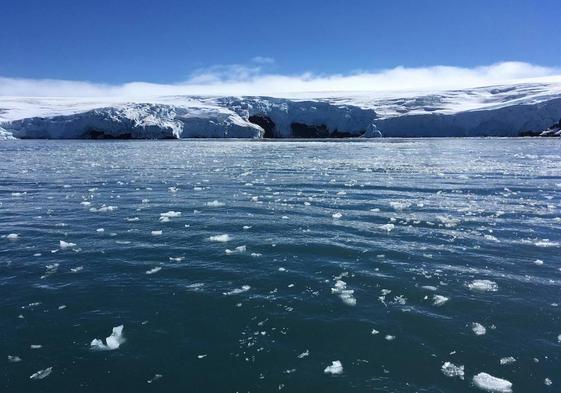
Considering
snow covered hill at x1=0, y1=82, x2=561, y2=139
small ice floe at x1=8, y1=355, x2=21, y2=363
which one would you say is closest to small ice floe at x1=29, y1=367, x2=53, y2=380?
small ice floe at x1=8, y1=355, x2=21, y2=363

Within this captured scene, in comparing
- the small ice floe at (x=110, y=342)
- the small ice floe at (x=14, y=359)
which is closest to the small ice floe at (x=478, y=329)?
the small ice floe at (x=110, y=342)

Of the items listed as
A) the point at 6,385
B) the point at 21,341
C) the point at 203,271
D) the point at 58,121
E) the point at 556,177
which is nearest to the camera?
the point at 6,385

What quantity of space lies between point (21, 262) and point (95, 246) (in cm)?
149

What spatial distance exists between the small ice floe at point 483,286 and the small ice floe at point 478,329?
4.25 ft

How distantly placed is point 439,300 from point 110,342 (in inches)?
185

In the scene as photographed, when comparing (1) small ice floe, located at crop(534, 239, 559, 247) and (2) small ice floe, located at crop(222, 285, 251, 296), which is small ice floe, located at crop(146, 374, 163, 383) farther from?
(1) small ice floe, located at crop(534, 239, 559, 247)

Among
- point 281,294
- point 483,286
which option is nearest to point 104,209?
point 281,294

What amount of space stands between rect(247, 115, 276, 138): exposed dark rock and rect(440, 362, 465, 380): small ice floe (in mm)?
82775

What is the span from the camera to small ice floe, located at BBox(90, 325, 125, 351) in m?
5.98

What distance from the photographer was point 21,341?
617 centimetres

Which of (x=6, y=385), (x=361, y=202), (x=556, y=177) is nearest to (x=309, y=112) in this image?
(x=556, y=177)

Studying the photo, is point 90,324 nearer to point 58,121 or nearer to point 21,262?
point 21,262

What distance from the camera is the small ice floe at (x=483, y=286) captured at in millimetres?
7801

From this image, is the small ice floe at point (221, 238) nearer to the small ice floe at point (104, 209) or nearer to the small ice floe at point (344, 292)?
the small ice floe at point (344, 292)
